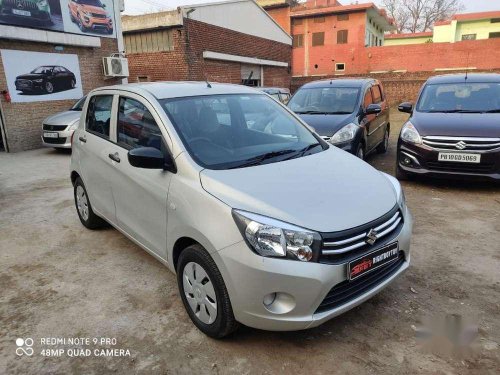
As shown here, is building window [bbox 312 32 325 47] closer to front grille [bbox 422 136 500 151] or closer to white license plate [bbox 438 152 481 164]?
front grille [bbox 422 136 500 151]

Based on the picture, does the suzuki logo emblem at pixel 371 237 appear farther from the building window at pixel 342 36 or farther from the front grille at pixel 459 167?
the building window at pixel 342 36

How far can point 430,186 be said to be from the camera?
6082mm

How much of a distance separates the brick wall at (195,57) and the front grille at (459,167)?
11.6m

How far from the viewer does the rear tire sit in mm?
4520

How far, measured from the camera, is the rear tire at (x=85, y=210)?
14.8ft

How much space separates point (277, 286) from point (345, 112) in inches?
204

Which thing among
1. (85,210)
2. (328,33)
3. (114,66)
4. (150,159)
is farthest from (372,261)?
(328,33)

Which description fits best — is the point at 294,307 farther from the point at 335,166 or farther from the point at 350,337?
the point at 335,166

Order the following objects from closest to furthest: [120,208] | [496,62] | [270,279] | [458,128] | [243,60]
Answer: [270,279] → [120,208] → [458,128] → [243,60] → [496,62]

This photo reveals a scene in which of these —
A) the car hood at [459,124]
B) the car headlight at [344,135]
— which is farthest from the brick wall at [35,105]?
the car hood at [459,124]

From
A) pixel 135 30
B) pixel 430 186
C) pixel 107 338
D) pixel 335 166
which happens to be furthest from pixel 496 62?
pixel 107 338

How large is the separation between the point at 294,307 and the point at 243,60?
17772 mm

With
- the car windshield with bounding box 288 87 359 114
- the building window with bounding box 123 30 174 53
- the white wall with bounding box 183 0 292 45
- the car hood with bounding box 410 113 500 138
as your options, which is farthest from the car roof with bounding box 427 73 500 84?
the building window with bounding box 123 30 174 53

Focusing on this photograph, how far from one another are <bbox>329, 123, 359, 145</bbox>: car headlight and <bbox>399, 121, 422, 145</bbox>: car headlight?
2.46 feet
